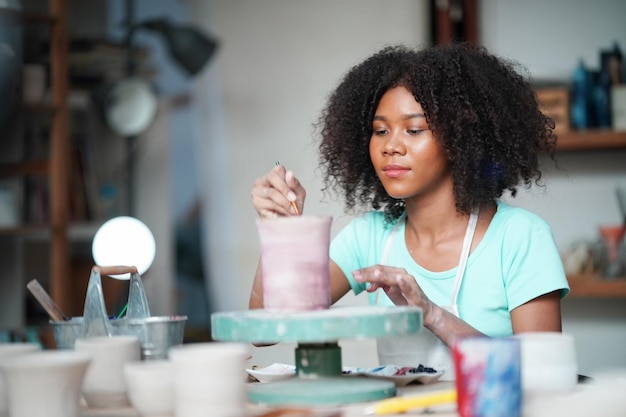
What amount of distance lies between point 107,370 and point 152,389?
0.13 meters

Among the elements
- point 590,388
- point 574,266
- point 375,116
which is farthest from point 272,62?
point 590,388

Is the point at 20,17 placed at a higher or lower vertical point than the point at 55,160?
higher

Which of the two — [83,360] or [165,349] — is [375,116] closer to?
[165,349]

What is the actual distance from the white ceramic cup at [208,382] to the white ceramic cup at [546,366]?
0.35m

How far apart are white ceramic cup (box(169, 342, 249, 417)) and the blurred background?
2135 millimetres

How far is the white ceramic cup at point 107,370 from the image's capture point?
1.15 meters

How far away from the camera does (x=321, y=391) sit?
3.57ft

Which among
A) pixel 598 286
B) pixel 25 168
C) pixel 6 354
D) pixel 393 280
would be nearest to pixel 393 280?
pixel 393 280

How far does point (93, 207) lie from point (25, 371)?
125 inches

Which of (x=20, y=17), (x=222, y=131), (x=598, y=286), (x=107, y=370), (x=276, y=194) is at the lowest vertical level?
(x=598, y=286)

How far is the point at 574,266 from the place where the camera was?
324cm

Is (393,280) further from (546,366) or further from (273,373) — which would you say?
(546,366)

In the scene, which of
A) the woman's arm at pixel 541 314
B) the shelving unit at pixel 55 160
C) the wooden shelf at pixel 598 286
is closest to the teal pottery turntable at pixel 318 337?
the woman's arm at pixel 541 314

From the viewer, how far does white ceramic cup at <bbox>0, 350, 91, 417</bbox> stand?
980 mm
